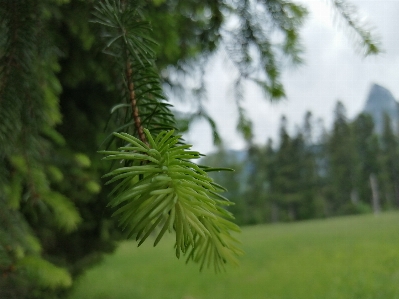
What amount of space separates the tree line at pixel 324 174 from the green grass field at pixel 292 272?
195 millimetres

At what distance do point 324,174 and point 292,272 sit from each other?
138 cm

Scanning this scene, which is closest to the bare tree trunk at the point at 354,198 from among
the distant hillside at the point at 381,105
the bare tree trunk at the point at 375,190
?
the bare tree trunk at the point at 375,190

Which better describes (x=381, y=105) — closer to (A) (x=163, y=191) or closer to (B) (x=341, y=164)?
(B) (x=341, y=164)

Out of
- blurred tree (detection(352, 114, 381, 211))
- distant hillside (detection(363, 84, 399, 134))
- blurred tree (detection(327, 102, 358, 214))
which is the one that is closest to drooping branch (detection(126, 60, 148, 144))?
distant hillside (detection(363, 84, 399, 134))

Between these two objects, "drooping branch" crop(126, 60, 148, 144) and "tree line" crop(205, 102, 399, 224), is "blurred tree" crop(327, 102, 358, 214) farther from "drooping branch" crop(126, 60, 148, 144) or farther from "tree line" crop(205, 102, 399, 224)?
"drooping branch" crop(126, 60, 148, 144)

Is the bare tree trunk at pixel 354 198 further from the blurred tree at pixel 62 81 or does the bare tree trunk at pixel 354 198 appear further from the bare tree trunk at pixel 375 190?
the blurred tree at pixel 62 81

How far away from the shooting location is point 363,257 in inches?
81.8

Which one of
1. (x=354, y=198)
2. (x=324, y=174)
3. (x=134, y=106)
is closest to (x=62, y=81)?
(x=134, y=106)

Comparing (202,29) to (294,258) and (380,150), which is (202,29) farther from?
(294,258)

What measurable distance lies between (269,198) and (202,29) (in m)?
5.16

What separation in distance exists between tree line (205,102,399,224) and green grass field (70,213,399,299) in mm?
195

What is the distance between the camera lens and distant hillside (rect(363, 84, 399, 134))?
1.33m

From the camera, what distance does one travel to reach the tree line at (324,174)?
2.08 m

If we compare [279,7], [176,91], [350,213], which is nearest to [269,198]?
[350,213]
